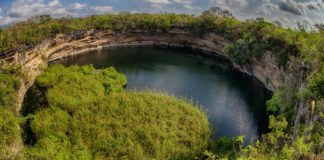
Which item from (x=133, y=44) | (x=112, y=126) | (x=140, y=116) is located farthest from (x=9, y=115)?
(x=133, y=44)

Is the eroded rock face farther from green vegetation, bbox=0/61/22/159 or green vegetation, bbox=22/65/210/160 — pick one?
green vegetation, bbox=22/65/210/160

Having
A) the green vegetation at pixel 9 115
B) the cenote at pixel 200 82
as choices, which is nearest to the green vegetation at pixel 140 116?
the green vegetation at pixel 9 115

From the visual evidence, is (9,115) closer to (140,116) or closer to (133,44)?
(140,116)

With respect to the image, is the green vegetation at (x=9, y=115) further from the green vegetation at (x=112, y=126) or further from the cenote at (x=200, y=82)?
the cenote at (x=200, y=82)

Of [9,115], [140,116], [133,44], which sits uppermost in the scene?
[133,44]

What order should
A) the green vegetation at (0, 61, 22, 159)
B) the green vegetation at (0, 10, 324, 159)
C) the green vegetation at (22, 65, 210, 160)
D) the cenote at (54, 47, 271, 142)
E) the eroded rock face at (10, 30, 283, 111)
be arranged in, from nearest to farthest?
1. the green vegetation at (0, 10, 324, 159)
2. the green vegetation at (0, 61, 22, 159)
3. the green vegetation at (22, 65, 210, 160)
4. the cenote at (54, 47, 271, 142)
5. the eroded rock face at (10, 30, 283, 111)

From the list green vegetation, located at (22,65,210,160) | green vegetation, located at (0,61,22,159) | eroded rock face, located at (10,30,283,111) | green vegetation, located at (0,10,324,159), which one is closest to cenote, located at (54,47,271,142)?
eroded rock face, located at (10,30,283,111)
